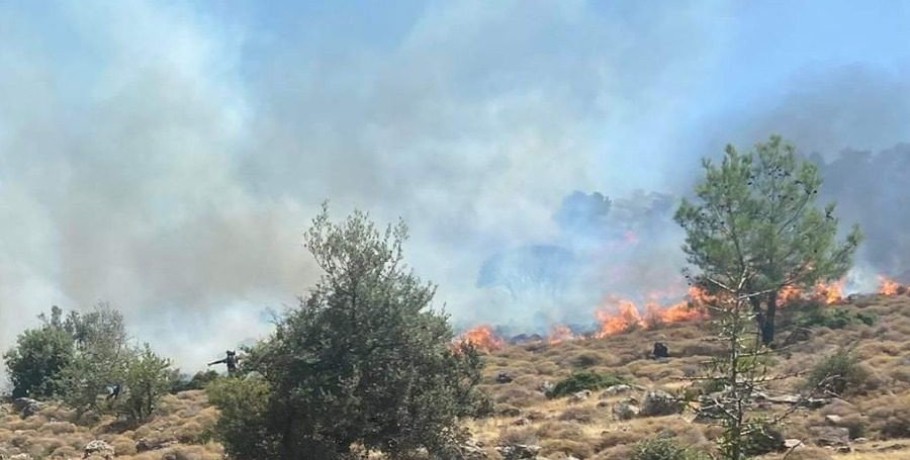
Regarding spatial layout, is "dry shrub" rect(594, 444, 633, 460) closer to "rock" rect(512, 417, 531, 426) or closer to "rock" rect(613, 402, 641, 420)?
"rock" rect(613, 402, 641, 420)

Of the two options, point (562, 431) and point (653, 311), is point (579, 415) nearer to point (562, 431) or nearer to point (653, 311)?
point (562, 431)

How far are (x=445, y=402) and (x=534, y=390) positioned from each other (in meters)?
22.2

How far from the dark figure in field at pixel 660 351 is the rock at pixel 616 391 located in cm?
1903

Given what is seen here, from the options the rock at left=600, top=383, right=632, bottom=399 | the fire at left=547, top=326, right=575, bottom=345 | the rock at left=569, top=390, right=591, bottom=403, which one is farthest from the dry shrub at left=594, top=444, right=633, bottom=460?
the fire at left=547, top=326, right=575, bottom=345

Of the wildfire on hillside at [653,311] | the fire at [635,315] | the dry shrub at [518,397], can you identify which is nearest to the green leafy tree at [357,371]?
the dry shrub at [518,397]

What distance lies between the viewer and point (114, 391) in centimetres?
4700

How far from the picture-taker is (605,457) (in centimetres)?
2192

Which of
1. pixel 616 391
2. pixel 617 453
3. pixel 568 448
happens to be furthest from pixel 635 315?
pixel 617 453

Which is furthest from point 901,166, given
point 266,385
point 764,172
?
point 266,385

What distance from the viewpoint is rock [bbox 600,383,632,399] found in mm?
35147

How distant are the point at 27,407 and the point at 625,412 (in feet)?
147

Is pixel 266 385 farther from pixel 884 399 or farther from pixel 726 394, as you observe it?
pixel 884 399

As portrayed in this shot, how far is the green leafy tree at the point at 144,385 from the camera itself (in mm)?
40281

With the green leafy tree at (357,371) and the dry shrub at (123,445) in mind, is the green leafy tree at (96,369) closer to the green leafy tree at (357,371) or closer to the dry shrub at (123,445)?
the dry shrub at (123,445)
